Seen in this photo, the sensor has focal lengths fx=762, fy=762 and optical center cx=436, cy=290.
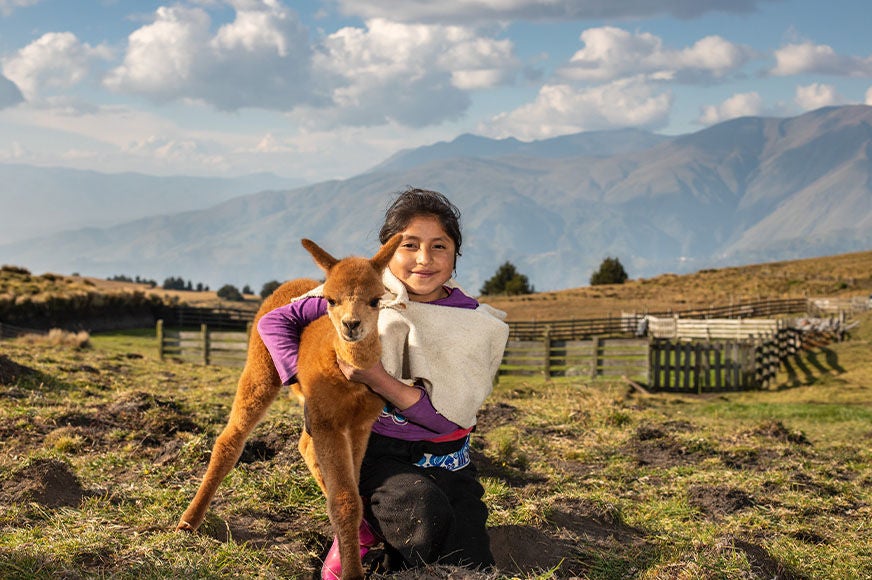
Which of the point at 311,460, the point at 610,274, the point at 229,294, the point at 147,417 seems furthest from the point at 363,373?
the point at 610,274

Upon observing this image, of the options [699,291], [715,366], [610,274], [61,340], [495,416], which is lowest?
[495,416]

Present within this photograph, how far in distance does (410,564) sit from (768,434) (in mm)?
7509

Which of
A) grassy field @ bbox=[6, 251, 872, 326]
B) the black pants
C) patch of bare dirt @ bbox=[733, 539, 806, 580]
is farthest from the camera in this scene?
grassy field @ bbox=[6, 251, 872, 326]

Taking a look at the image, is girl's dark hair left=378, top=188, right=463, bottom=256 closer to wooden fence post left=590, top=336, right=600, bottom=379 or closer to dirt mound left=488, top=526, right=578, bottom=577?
dirt mound left=488, top=526, right=578, bottom=577

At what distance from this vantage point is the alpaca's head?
10.5 ft

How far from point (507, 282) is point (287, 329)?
75.2 m

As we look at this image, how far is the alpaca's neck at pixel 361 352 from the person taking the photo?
11.1 feet

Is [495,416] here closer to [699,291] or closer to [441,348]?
[441,348]

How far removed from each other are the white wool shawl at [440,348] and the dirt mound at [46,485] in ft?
8.63

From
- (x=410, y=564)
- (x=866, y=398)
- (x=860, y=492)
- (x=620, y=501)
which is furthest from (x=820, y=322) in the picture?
(x=410, y=564)

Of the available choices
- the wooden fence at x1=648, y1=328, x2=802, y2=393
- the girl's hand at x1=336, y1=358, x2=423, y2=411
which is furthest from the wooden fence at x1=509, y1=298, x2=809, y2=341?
the girl's hand at x1=336, y1=358, x2=423, y2=411

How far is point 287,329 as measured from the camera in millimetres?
4023

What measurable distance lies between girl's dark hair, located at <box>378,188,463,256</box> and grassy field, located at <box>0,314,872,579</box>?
5.83 ft

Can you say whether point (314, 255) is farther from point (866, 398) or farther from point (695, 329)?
point (695, 329)
